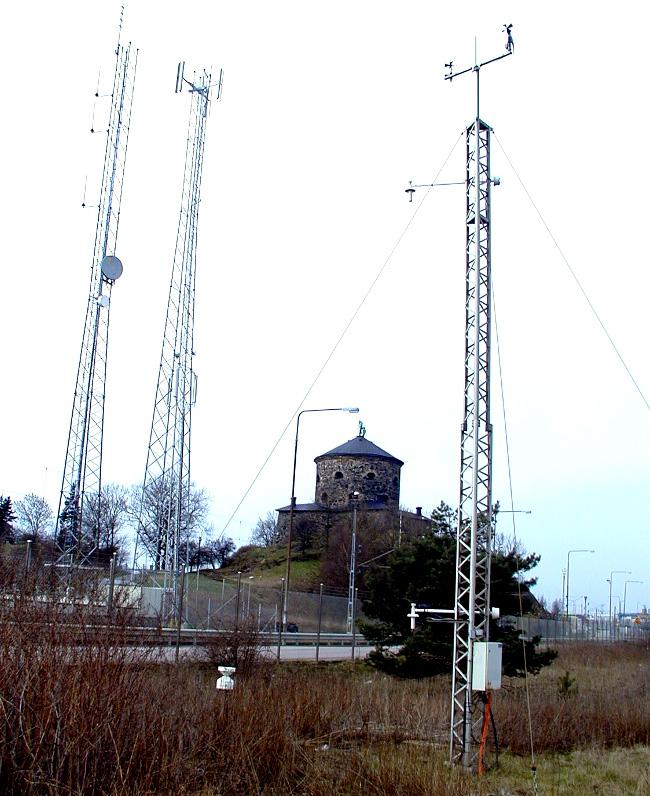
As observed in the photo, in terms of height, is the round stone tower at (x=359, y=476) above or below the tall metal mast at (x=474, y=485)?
above

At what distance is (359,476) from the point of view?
88.8 m

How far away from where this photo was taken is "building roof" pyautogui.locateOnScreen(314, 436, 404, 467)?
3526 inches

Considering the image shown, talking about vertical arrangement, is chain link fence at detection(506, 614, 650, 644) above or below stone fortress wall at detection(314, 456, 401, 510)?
below

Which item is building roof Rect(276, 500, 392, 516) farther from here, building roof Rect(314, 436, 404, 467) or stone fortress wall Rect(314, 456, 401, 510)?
building roof Rect(314, 436, 404, 467)

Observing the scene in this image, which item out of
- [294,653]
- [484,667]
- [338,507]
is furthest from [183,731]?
[338,507]

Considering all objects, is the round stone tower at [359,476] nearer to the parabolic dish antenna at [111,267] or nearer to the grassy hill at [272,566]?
the grassy hill at [272,566]

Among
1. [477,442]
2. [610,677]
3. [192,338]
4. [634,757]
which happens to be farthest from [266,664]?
[192,338]

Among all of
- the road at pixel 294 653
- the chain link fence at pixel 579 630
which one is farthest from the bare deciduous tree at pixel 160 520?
the chain link fence at pixel 579 630

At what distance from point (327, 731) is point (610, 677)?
19921 millimetres

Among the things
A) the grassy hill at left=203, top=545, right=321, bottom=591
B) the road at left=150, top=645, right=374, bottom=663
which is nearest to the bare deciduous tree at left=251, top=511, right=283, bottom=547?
the grassy hill at left=203, top=545, right=321, bottom=591

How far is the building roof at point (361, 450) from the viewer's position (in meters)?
89.6

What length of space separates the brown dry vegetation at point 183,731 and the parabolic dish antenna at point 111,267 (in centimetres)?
2268

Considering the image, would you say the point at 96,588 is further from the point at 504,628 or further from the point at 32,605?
the point at 504,628

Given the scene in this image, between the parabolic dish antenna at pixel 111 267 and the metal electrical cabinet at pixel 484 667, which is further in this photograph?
the parabolic dish antenna at pixel 111 267
